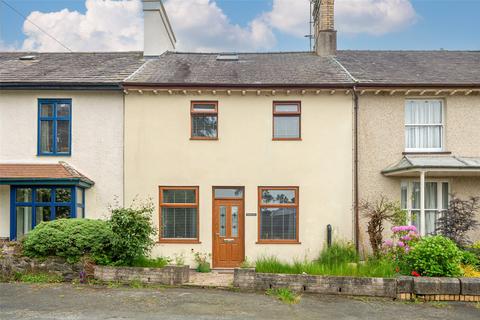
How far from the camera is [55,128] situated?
52.1 ft

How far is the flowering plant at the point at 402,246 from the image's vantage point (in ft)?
40.6

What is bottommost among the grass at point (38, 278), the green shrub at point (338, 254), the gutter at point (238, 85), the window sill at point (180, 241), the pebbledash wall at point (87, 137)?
the grass at point (38, 278)

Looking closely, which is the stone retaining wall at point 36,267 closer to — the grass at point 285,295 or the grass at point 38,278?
the grass at point 38,278

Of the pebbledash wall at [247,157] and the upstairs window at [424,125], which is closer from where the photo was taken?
the pebbledash wall at [247,157]

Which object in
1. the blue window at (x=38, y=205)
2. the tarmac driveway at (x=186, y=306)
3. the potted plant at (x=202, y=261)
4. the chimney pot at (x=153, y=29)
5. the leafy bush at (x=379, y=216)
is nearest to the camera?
the tarmac driveway at (x=186, y=306)

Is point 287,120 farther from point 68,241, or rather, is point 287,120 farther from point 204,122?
point 68,241

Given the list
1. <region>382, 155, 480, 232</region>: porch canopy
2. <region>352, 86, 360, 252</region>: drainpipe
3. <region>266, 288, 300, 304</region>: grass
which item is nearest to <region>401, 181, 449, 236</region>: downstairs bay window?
<region>382, 155, 480, 232</region>: porch canopy

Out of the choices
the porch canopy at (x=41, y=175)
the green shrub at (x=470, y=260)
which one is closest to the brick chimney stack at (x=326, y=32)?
the green shrub at (x=470, y=260)

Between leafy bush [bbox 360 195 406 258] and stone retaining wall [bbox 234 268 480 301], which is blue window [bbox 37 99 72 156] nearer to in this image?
stone retaining wall [bbox 234 268 480 301]

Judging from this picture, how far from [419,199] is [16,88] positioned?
1346cm

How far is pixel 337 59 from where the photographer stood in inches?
728

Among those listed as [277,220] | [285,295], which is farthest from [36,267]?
[277,220]

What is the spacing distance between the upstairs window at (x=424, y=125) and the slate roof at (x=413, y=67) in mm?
794

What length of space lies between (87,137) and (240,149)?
16.3 ft
